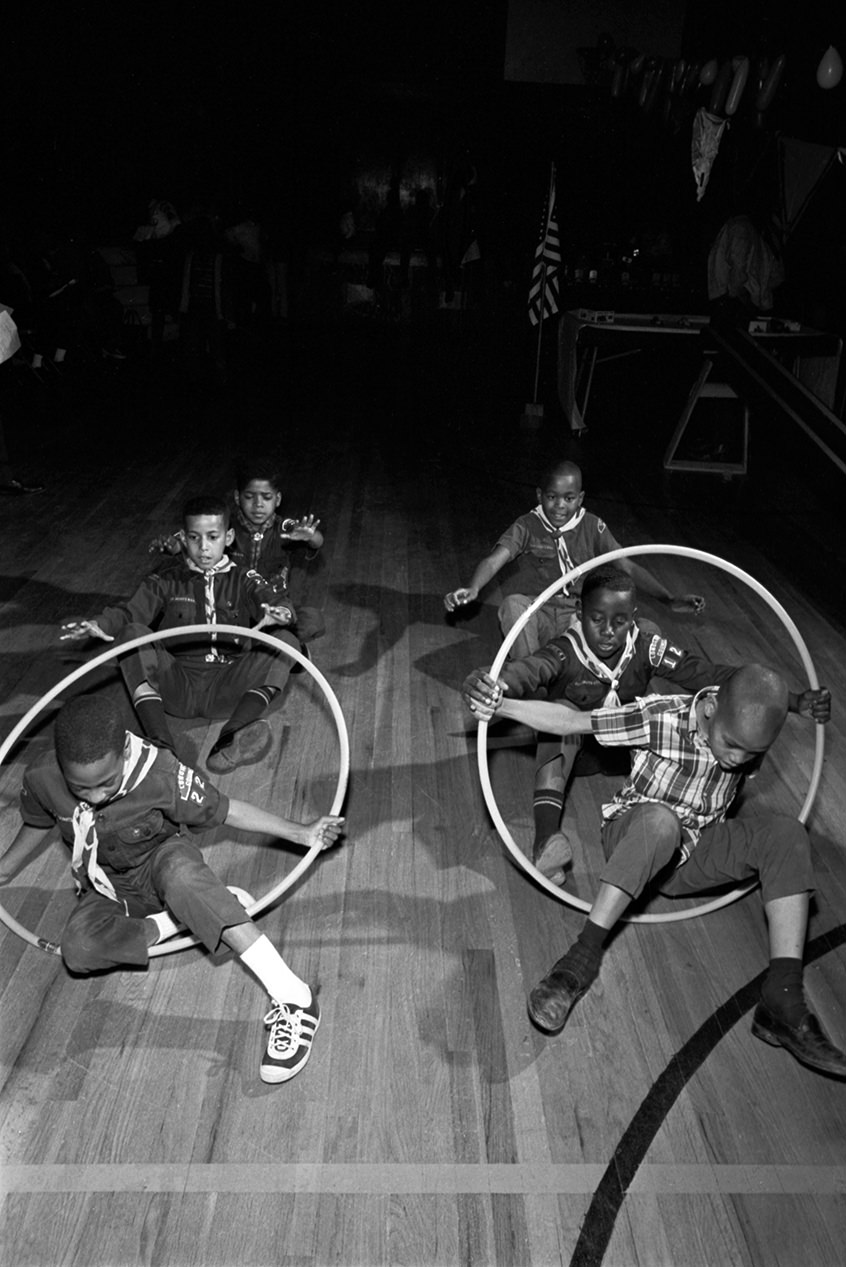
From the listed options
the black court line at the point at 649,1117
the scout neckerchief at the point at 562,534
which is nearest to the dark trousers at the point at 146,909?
the black court line at the point at 649,1117

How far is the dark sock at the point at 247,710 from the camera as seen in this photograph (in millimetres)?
4086

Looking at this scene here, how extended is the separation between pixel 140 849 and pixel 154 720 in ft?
4.27

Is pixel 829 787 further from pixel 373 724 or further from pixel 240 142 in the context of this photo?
pixel 240 142

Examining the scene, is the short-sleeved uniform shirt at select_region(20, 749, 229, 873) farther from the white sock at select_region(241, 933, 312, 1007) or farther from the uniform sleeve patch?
the uniform sleeve patch

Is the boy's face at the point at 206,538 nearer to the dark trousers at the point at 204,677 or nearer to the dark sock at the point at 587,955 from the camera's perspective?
the dark trousers at the point at 204,677

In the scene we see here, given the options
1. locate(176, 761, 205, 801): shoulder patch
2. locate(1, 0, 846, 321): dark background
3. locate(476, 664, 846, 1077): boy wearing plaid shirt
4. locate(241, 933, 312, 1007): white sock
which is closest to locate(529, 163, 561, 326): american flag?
locate(1, 0, 846, 321): dark background

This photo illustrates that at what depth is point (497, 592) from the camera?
596cm

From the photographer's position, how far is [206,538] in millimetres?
4086

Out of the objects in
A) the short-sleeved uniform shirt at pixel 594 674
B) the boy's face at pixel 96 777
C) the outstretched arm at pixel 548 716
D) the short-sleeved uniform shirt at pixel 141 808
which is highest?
the boy's face at pixel 96 777

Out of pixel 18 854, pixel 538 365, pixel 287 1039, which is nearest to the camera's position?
pixel 287 1039

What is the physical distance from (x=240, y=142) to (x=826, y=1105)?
1671 cm

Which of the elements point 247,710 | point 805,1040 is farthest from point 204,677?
point 805,1040

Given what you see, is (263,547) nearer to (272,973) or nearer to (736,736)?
(272,973)

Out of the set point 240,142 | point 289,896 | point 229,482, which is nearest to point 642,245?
point 240,142
